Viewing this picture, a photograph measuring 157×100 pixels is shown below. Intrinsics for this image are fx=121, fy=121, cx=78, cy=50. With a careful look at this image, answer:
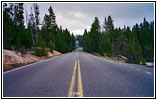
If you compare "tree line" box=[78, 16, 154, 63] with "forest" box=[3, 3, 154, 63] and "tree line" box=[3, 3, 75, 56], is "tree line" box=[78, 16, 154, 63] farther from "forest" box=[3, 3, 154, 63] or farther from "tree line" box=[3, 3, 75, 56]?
"tree line" box=[3, 3, 75, 56]

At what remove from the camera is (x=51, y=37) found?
48.2 metres

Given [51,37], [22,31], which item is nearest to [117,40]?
[51,37]

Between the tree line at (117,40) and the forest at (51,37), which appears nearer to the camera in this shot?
the forest at (51,37)

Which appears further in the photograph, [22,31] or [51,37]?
[51,37]

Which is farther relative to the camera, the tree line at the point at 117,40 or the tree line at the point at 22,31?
the tree line at the point at 117,40

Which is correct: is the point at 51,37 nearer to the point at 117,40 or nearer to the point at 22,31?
the point at 22,31

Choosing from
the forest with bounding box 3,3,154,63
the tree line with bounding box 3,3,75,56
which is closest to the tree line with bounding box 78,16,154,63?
the forest with bounding box 3,3,154,63

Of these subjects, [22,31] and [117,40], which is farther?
[117,40]

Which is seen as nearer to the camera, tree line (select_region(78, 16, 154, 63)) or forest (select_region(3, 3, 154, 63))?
forest (select_region(3, 3, 154, 63))

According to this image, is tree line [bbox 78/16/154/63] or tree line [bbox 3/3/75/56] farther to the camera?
tree line [bbox 78/16/154/63]

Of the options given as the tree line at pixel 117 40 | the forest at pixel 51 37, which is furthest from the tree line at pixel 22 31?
the tree line at pixel 117 40

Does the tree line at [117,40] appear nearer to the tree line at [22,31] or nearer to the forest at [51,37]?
the forest at [51,37]

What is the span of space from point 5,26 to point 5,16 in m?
2.11

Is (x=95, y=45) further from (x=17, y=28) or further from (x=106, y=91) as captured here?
(x=106, y=91)
